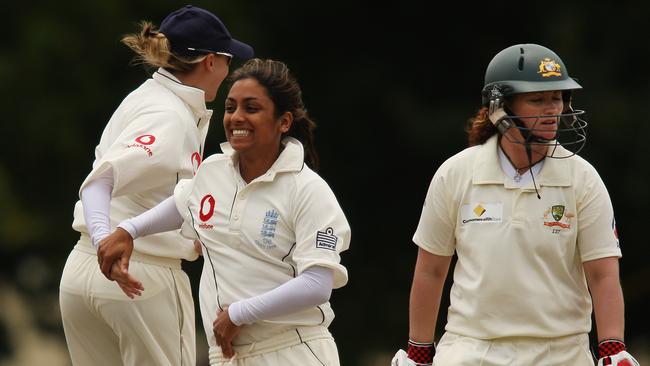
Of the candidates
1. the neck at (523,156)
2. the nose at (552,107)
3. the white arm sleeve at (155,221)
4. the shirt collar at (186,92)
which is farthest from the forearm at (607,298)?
the shirt collar at (186,92)

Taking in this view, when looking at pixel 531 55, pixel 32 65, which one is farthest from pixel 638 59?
pixel 531 55

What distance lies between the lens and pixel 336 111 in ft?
59.4

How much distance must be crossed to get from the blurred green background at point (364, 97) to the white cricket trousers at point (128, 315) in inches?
395

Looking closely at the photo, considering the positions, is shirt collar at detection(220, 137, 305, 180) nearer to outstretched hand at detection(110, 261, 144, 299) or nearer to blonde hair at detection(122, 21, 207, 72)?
outstretched hand at detection(110, 261, 144, 299)

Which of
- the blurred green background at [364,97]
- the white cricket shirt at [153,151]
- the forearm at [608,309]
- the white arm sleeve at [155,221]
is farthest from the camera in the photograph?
the blurred green background at [364,97]

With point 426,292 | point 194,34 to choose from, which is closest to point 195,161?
point 194,34

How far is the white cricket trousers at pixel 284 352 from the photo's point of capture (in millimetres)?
6672

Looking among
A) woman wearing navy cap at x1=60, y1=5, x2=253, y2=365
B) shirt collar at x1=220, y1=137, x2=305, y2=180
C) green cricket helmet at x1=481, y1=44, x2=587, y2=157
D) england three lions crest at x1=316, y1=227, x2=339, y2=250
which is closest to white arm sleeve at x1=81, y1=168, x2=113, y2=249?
woman wearing navy cap at x1=60, y1=5, x2=253, y2=365

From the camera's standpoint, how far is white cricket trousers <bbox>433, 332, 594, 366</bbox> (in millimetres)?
6578

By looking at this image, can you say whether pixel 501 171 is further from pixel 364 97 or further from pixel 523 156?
pixel 364 97

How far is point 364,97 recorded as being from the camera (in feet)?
60.0

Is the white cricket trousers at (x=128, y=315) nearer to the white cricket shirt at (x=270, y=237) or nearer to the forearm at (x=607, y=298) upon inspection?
the white cricket shirt at (x=270, y=237)

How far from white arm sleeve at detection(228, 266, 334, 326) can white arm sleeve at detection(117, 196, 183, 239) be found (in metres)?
0.67

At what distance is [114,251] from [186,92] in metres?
1.04
